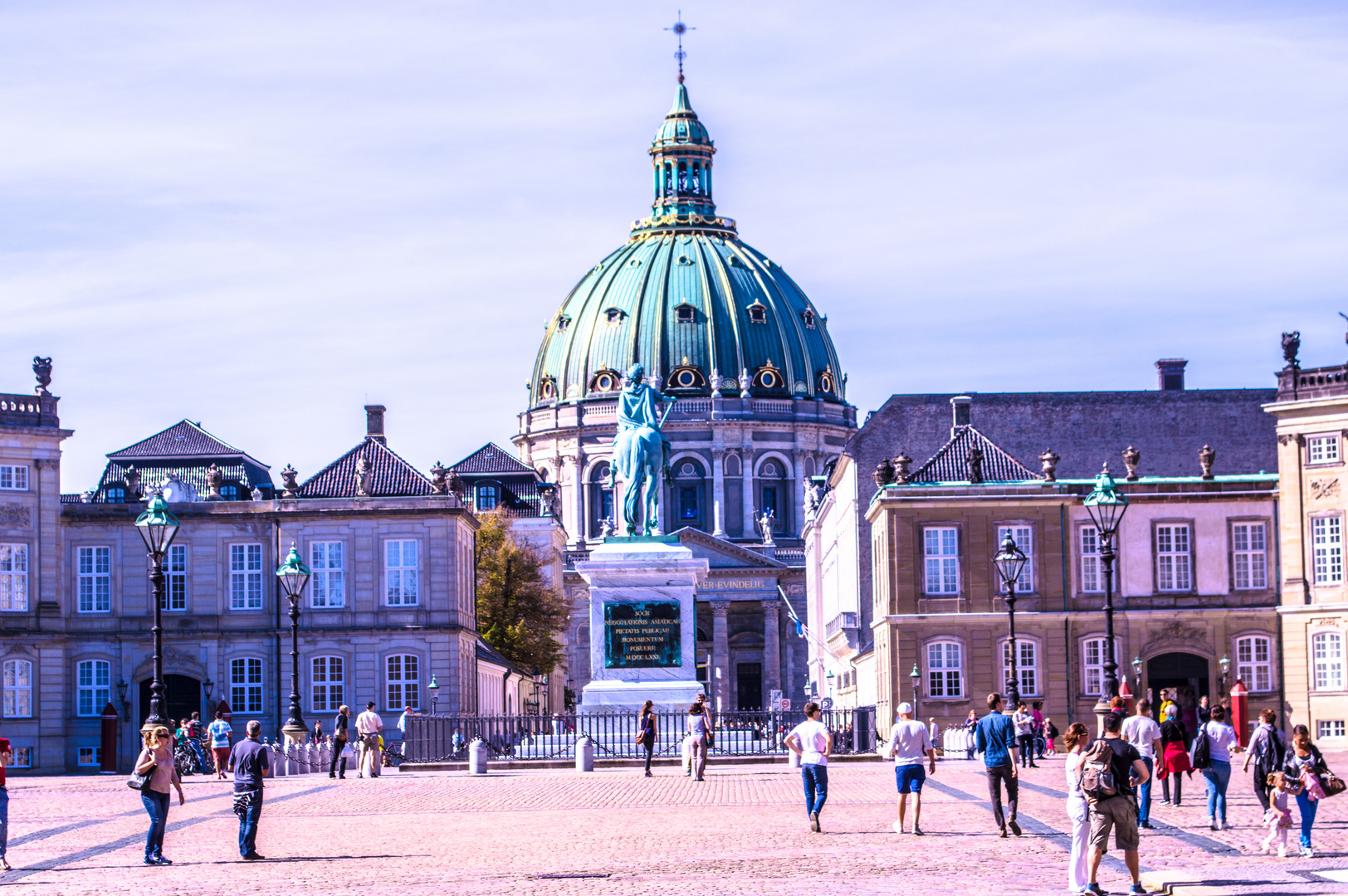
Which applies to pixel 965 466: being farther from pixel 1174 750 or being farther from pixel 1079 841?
pixel 1079 841

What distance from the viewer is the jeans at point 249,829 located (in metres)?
24.0

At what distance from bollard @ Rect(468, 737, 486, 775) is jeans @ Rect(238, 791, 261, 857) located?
20977mm

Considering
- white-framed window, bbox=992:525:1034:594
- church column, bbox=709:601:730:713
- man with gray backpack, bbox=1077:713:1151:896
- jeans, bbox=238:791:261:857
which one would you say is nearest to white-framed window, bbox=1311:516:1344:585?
white-framed window, bbox=992:525:1034:594

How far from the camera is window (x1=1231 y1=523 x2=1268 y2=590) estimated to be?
223 feet

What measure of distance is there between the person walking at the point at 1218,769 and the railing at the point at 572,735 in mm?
22411

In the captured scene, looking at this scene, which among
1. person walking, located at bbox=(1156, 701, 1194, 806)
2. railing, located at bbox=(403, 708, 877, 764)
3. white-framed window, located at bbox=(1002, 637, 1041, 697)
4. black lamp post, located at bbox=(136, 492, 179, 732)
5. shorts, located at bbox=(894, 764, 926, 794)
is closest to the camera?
shorts, located at bbox=(894, 764, 926, 794)

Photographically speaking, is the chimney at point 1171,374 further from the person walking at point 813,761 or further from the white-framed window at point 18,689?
the person walking at point 813,761

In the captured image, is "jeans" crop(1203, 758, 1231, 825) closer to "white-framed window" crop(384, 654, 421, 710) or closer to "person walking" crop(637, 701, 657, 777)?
"person walking" crop(637, 701, 657, 777)

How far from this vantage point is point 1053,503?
221ft

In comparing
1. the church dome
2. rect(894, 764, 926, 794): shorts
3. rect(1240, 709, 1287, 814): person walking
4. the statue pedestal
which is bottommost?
rect(894, 764, 926, 794): shorts

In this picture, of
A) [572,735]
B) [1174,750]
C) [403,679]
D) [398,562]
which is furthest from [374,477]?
[1174,750]

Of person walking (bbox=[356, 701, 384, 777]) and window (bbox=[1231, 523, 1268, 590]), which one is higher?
window (bbox=[1231, 523, 1268, 590])

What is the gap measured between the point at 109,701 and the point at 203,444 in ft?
55.8

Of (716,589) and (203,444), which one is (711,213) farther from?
(203,444)
